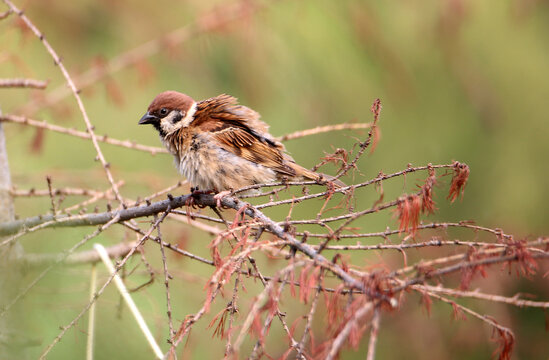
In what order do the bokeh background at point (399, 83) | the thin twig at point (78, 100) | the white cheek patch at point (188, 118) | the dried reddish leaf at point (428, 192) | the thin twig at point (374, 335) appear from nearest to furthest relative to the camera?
the thin twig at point (374, 335), the dried reddish leaf at point (428, 192), the thin twig at point (78, 100), the white cheek patch at point (188, 118), the bokeh background at point (399, 83)

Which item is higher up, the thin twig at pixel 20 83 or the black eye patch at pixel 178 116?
the black eye patch at pixel 178 116

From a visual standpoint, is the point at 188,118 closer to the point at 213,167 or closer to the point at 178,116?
the point at 178,116

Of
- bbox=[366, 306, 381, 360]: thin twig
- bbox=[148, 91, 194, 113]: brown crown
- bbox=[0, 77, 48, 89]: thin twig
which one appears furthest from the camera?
bbox=[148, 91, 194, 113]: brown crown

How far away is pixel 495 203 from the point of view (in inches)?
166

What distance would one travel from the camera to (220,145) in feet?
11.0

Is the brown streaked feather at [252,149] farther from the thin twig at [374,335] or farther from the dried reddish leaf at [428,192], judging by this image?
the thin twig at [374,335]

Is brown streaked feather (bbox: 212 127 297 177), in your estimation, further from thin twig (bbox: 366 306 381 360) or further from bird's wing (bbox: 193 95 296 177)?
thin twig (bbox: 366 306 381 360)

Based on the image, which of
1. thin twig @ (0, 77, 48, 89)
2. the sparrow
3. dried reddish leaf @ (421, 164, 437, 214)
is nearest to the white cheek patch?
the sparrow

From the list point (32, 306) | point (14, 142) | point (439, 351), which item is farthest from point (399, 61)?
point (14, 142)

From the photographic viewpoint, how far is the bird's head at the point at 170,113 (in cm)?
351

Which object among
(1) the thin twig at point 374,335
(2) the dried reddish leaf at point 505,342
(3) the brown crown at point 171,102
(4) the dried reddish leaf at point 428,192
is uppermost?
(3) the brown crown at point 171,102

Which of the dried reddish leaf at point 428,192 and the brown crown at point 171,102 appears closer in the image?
the dried reddish leaf at point 428,192

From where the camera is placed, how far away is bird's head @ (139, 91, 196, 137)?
3.51 m

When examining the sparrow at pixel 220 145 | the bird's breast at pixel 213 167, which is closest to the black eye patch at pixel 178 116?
the sparrow at pixel 220 145
